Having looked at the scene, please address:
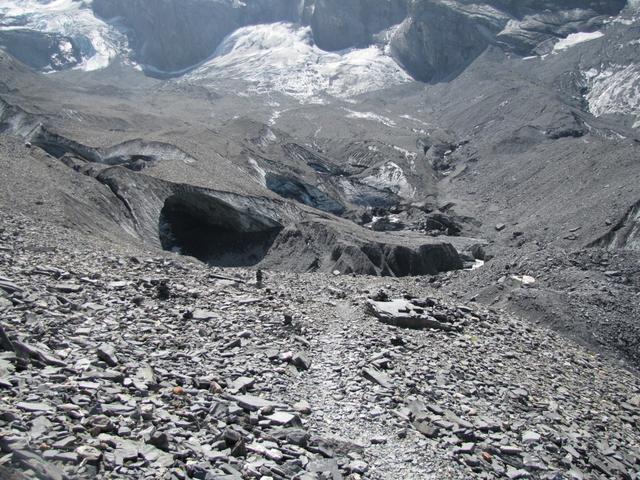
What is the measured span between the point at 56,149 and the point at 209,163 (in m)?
9.17

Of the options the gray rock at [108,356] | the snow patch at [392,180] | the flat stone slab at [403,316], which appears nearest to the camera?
the gray rock at [108,356]

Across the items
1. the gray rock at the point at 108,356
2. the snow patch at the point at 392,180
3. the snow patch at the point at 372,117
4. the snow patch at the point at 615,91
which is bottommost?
the gray rock at the point at 108,356

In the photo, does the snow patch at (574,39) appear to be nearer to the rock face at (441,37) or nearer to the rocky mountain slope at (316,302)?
the rock face at (441,37)

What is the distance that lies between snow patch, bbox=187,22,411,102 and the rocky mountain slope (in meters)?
47.2

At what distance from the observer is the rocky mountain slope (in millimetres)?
7172

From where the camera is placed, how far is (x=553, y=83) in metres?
87.4

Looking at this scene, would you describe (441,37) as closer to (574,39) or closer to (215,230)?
(574,39)

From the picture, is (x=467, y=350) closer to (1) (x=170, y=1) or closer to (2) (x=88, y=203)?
(2) (x=88, y=203)

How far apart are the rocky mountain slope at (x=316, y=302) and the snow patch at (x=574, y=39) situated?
35111 millimetres

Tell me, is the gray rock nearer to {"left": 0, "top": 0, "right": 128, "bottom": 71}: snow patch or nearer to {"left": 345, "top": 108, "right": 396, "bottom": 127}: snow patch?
{"left": 345, "top": 108, "right": 396, "bottom": 127}: snow patch

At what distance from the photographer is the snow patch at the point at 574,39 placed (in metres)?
101

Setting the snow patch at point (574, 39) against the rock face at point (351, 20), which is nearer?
the snow patch at point (574, 39)

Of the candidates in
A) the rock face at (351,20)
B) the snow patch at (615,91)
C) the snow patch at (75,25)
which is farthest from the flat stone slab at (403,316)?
the snow patch at (75,25)

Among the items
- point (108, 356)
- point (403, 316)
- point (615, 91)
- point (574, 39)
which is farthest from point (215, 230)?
point (574, 39)
